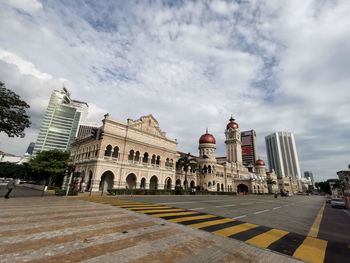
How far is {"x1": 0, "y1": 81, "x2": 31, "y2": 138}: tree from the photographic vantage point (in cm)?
1706

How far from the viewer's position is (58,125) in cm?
11944

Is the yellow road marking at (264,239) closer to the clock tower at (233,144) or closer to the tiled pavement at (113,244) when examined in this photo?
the tiled pavement at (113,244)

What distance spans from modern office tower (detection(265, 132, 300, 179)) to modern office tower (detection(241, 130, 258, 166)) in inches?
1989

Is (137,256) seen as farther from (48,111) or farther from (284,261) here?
(48,111)

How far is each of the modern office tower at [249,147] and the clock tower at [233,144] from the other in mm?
66591

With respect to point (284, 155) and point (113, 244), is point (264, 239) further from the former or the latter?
point (284, 155)

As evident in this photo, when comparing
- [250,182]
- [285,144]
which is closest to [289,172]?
[285,144]

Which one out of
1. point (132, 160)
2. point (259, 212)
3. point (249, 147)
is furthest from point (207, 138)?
point (249, 147)

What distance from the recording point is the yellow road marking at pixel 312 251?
545 cm

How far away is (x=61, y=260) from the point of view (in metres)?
4.24

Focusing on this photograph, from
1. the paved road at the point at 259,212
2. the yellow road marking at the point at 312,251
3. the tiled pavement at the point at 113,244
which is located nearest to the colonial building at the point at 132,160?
the paved road at the point at 259,212

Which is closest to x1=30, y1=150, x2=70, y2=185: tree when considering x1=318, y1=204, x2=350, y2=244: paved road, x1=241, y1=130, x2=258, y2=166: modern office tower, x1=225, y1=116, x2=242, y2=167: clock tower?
x1=318, y1=204, x2=350, y2=244: paved road

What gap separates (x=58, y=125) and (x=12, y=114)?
4653 inches

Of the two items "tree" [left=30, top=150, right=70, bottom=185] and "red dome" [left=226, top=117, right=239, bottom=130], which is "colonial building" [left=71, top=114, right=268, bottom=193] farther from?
"red dome" [left=226, top=117, right=239, bottom=130]
